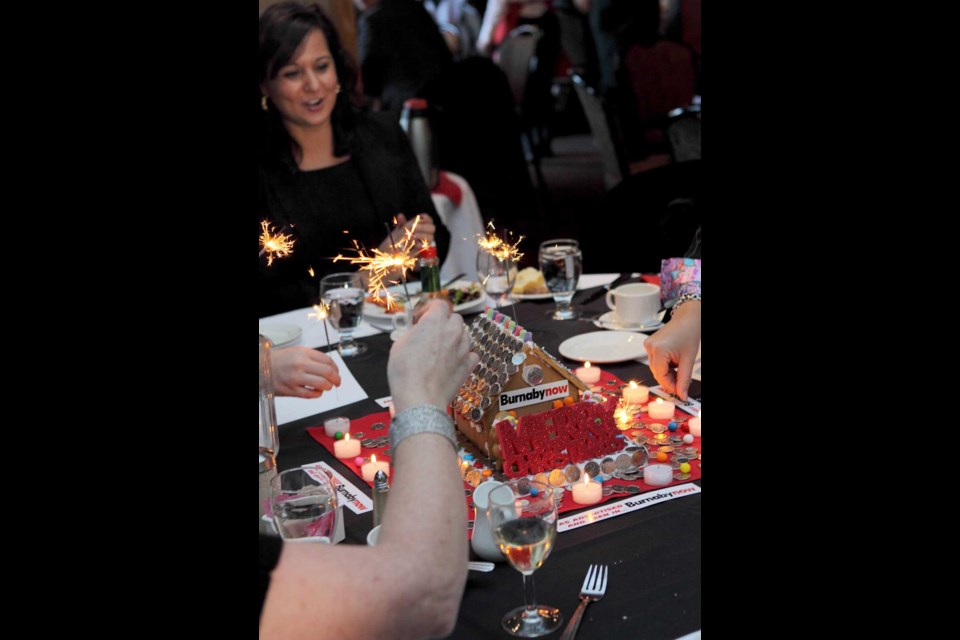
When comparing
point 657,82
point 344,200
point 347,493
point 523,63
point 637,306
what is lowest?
point 347,493

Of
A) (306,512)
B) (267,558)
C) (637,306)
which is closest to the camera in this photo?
(267,558)

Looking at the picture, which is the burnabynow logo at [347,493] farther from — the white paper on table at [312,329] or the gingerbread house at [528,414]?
the white paper on table at [312,329]

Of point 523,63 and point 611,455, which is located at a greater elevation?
point 523,63

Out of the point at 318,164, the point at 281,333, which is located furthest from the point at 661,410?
the point at 318,164

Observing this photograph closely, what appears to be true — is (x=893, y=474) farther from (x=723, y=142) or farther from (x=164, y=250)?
(x=164, y=250)

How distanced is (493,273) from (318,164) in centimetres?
132

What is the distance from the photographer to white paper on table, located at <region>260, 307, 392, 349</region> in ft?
8.11

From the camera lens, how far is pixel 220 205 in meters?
0.80

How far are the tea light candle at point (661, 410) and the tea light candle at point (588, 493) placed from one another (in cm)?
33

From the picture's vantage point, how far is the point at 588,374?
200 centimetres

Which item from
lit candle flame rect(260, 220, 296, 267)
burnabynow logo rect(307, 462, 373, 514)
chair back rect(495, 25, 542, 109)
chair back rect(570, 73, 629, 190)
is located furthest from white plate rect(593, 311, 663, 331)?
chair back rect(495, 25, 542, 109)

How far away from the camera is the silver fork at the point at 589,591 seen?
3.76ft

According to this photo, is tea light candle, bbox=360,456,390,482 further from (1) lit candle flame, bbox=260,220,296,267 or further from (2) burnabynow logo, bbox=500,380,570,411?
(1) lit candle flame, bbox=260,220,296,267

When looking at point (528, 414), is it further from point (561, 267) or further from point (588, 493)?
point (561, 267)
